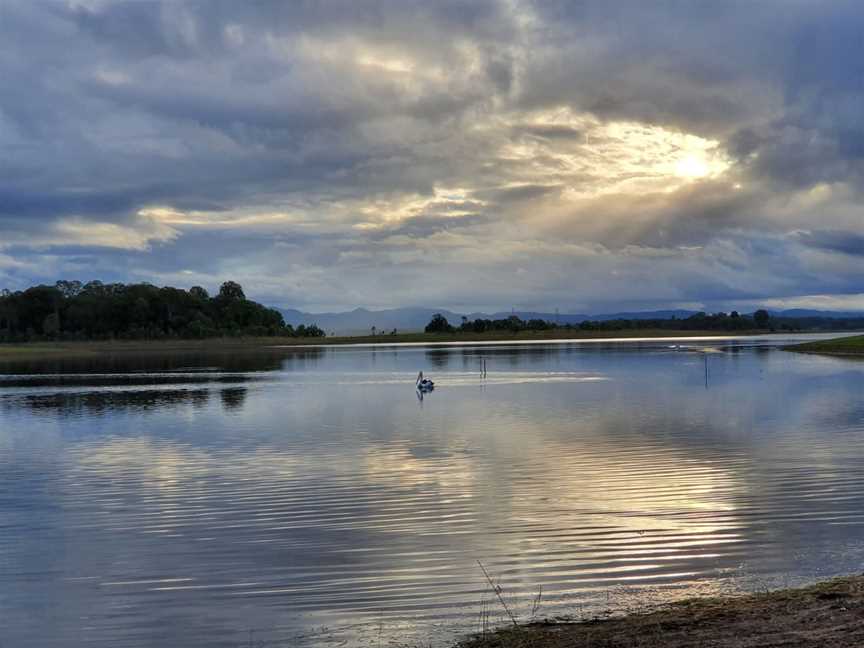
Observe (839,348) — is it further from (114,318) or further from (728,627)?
(114,318)

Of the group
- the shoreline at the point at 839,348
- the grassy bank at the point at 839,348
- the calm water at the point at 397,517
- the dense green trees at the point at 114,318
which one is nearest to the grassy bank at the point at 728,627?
the calm water at the point at 397,517

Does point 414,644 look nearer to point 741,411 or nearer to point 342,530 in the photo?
point 342,530

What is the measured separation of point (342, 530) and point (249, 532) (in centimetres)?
186

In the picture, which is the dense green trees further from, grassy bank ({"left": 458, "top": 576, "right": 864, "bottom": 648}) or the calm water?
grassy bank ({"left": 458, "top": 576, "right": 864, "bottom": 648})

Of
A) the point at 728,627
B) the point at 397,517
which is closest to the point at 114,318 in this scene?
the point at 397,517

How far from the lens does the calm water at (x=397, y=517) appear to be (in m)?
12.1

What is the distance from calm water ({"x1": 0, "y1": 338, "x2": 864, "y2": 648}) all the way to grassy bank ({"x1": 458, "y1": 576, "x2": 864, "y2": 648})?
0.99m

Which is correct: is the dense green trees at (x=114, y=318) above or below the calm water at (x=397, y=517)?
above

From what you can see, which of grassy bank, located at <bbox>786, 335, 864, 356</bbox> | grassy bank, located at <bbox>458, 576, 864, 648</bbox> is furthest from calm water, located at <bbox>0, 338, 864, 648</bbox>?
grassy bank, located at <bbox>786, 335, 864, 356</bbox>

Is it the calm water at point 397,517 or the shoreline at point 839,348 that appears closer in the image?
the calm water at point 397,517

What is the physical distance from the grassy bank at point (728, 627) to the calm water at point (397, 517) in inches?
38.9

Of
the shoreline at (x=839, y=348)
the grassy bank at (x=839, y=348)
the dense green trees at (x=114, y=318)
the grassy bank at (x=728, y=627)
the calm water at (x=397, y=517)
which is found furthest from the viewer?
the dense green trees at (x=114, y=318)

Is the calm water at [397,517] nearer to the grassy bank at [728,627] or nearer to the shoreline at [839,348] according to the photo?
the grassy bank at [728,627]

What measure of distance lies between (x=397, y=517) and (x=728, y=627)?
9.10 m
